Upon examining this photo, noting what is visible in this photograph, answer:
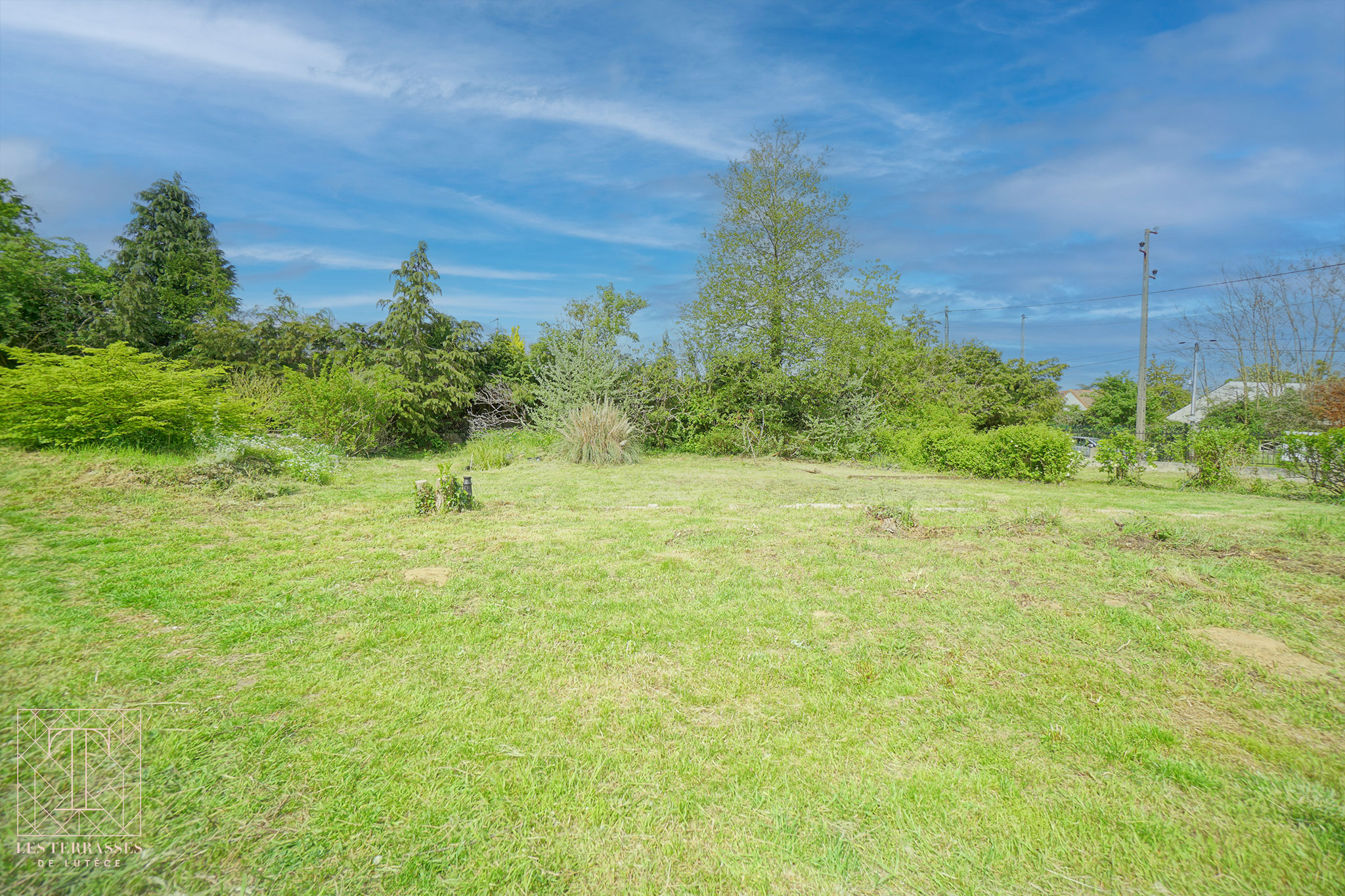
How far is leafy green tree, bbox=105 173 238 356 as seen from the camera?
623 inches

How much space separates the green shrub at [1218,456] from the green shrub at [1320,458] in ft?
1.75

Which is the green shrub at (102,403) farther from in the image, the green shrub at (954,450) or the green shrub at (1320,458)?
the green shrub at (1320,458)

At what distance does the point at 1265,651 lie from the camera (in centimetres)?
299

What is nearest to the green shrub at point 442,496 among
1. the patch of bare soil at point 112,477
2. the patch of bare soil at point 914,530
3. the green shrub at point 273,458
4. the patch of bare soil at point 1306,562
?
the green shrub at point 273,458

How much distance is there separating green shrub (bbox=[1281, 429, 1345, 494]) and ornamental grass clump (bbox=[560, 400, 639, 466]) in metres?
10.8

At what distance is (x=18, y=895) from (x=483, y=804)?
113cm

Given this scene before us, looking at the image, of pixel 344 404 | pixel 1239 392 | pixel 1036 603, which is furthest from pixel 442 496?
pixel 1239 392

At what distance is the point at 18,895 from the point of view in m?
1.47

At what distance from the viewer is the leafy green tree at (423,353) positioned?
47.0 ft

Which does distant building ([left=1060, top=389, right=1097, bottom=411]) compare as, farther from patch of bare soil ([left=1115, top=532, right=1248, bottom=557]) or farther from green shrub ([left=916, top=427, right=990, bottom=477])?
patch of bare soil ([left=1115, top=532, right=1248, bottom=557])

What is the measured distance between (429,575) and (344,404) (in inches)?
370

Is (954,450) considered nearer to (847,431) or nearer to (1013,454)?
(1013,454)

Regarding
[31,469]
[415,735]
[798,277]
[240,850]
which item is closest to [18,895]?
[240,850]

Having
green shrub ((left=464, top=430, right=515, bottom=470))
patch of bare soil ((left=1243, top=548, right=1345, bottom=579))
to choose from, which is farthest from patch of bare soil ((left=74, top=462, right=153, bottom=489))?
patch of bare soil ((left=1243, top=548, right=1345, bottom=579))
